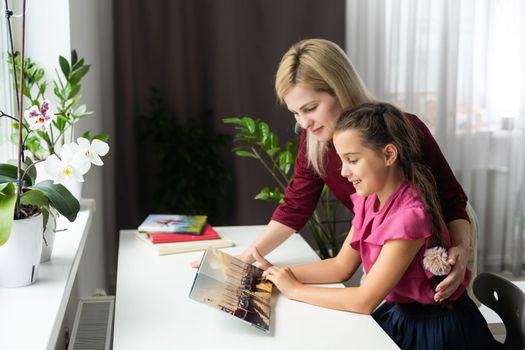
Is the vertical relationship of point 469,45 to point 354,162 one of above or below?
above

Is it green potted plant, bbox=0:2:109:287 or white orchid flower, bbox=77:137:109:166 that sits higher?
white orchid flower, bbox=77:137:109:166

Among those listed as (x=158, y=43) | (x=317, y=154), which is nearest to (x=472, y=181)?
(x=158, y=43)

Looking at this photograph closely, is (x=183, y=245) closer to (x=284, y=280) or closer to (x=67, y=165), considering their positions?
(x=284, y=280)

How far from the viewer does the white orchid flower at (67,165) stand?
4.49ft

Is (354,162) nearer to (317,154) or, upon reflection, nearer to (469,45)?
(317,154)

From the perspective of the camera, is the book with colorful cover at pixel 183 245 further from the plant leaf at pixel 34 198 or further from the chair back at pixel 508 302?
the chair back at pixel 508 302

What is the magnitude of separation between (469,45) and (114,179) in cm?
207

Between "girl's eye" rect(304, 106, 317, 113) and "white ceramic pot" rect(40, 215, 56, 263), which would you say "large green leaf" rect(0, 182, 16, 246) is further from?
"girl's eye" rect(304, 106, 317, 113)

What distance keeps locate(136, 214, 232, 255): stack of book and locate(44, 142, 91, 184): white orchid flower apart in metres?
0.59

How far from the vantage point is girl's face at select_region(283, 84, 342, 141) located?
1758 mm

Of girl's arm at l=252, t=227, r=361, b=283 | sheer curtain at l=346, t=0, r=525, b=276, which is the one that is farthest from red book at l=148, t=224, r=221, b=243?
sheer curtain at l=346, t=0, r=525, b=276

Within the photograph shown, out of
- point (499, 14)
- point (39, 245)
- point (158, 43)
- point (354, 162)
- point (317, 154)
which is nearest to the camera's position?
point (39, 245)

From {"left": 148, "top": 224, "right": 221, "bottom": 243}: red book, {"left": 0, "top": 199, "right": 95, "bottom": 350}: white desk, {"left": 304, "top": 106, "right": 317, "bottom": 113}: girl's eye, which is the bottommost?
{"left": 148, "top": 224, "right": 221, "bottom": 243}: red book

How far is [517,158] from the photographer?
3.79 meters
